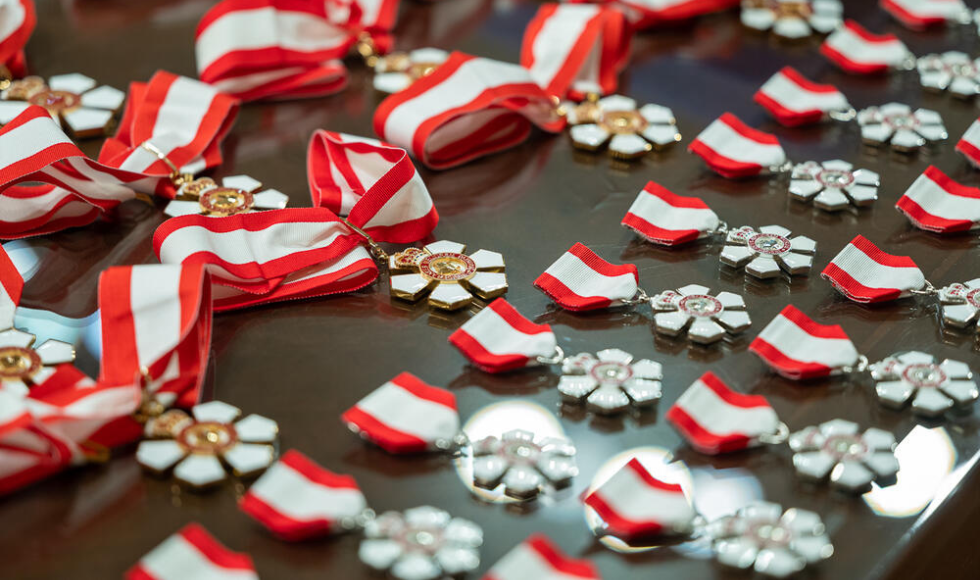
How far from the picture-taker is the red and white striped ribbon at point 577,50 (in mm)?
2047

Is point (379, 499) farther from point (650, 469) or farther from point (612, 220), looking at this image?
point (612, 220)

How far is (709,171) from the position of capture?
1854 mm

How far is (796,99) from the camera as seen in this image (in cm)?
200

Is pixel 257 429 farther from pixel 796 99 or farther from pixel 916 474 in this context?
pixel 796 99

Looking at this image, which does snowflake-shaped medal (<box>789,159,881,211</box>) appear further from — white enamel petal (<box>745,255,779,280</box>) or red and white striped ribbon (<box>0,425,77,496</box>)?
red and white striped ribbon (<box>0,425,77,496</box>)

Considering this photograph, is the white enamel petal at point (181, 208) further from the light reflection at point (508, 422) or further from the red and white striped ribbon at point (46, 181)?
the light reflection at point (508, 422)

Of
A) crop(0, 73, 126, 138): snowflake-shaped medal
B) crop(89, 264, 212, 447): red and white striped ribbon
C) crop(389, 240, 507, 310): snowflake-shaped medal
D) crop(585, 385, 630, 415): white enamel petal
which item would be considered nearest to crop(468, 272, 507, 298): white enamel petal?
crop(389, 240, 507, 310): snowflake-shaped medal

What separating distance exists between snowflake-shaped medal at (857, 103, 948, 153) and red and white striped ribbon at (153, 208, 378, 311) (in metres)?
0.90

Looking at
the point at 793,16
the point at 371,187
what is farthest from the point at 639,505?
the point at 793,16

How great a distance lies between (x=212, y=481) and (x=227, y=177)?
2.26ft

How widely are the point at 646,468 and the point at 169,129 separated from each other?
1.01 m

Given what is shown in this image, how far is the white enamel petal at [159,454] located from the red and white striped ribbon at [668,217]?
2.40 feet

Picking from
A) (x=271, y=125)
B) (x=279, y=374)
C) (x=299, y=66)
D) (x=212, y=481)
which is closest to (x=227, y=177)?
(x=271, y=125)

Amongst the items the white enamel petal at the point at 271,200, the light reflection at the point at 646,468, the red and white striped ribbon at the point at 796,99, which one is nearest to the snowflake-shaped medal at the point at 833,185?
the red and white striped ribbon at the point at 796,99
